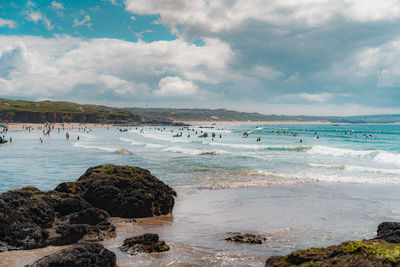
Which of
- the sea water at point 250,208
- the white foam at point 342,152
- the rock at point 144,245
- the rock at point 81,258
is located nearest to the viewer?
the rock at point 81,258

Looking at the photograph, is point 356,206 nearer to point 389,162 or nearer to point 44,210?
point 44,210

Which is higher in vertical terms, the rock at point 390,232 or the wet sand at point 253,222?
the rock at point 390,232

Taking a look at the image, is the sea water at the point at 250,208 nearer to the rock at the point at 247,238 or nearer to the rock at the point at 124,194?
the rock at the point at 247,238

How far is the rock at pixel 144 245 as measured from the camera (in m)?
7.88

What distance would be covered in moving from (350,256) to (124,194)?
9091 mm

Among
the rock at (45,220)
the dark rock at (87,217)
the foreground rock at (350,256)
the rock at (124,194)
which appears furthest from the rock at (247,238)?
the dark rock at (87,217)

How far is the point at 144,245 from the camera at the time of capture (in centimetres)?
803

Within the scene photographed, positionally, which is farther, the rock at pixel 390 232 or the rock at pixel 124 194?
the rock at pixel 124 194

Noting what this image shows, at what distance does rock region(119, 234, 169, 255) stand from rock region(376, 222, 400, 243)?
209 inches

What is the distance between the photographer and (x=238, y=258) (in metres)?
7.59

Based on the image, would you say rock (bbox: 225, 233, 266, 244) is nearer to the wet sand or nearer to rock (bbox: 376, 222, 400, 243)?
the wet sand

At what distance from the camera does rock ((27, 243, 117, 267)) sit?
19.9ft

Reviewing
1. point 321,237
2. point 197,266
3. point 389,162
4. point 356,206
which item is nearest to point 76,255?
point 197,266

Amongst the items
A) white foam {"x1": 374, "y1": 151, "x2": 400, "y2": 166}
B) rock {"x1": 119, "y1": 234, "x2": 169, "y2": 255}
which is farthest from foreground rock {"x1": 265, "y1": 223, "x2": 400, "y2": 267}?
white foam {"x1": 374, "y1": 151, "x2": 400, "y2": 166}
